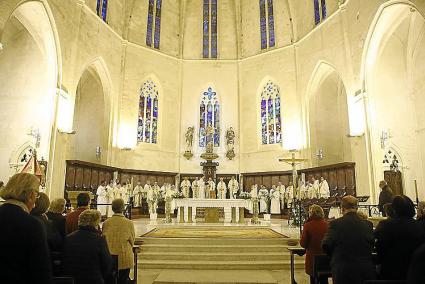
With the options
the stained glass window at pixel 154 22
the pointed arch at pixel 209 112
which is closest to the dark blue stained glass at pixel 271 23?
the pointed arch at pixel 209 112

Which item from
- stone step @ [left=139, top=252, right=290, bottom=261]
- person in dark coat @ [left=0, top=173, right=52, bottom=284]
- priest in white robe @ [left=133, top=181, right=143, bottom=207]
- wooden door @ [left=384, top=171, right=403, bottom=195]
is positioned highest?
wooden door @ [left=384, top=171, right=403, bottom=195]

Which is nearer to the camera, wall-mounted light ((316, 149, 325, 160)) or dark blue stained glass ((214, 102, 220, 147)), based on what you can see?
wall-mounted light ((316, 149, 325, 160))

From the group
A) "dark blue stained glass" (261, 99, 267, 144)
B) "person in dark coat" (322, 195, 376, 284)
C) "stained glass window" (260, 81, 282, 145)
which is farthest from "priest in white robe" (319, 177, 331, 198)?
"person in dark coat" (322, 195, 376, 284)

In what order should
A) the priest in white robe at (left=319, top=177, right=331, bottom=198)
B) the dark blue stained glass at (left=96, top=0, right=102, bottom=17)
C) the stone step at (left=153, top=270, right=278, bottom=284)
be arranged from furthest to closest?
the dark blue stained glass at (left=96, top=0, right=102, bottom=17) < the priest in white robe at (left=319, top=177, right=331, bottom=198) < the stone step at (left=153, top=270, right=278, bottom=284)

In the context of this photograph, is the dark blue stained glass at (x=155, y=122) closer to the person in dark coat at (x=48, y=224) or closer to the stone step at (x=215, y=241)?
the stone step at (x=215, y=241)

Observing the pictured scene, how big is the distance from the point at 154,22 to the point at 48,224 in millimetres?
20589

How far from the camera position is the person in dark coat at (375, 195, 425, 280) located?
3252 mm

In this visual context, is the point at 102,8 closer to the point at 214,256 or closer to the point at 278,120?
the point at 278,120

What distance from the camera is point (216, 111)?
74.7 feet

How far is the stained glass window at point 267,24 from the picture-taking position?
22.3m

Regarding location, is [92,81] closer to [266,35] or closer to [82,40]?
[82,40]

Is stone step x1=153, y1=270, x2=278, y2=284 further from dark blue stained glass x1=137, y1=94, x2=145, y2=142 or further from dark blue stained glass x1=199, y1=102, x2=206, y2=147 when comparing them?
dark blue stained glass x1=199, y1=102, x2=206, y2=147

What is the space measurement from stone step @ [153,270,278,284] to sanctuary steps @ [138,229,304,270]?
302 mm

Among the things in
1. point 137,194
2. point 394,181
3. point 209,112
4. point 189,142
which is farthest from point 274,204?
point 209,112
